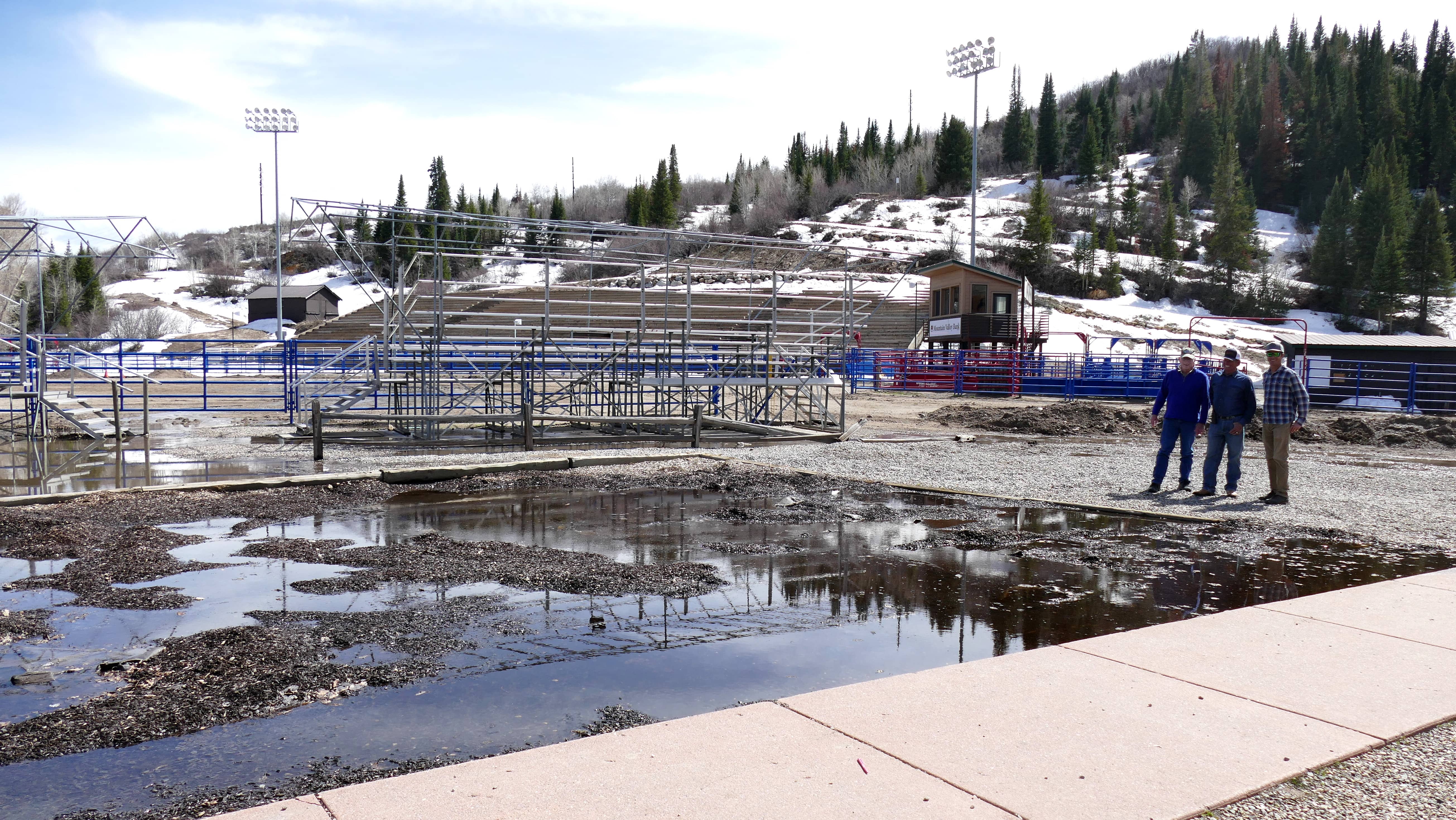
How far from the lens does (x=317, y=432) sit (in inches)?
609

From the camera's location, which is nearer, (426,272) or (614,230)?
(614,230)

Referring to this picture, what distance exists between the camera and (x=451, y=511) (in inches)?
418

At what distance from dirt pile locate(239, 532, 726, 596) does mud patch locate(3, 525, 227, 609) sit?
67cm

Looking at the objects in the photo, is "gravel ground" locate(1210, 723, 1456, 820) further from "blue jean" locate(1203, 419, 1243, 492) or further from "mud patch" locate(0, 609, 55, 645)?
"blue jean" locate(1203, 419, 1243, 492)

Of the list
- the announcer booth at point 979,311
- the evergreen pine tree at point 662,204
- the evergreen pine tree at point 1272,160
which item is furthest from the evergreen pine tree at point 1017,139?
the announcer booth at point 979,311

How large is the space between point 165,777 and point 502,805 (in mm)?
1533

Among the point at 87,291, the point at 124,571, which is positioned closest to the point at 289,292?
the point at 87,291

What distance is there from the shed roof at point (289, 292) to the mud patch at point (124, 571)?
3135 inches

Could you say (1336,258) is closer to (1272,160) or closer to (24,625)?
(1272,160)

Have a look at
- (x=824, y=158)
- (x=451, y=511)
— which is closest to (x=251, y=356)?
(x=451, y=511)

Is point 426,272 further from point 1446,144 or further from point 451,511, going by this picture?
point 1446,144

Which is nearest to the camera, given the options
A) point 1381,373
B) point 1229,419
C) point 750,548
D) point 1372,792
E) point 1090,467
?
point 1372,792

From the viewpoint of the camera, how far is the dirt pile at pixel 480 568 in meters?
7.28

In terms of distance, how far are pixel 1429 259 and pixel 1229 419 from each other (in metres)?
96.6
